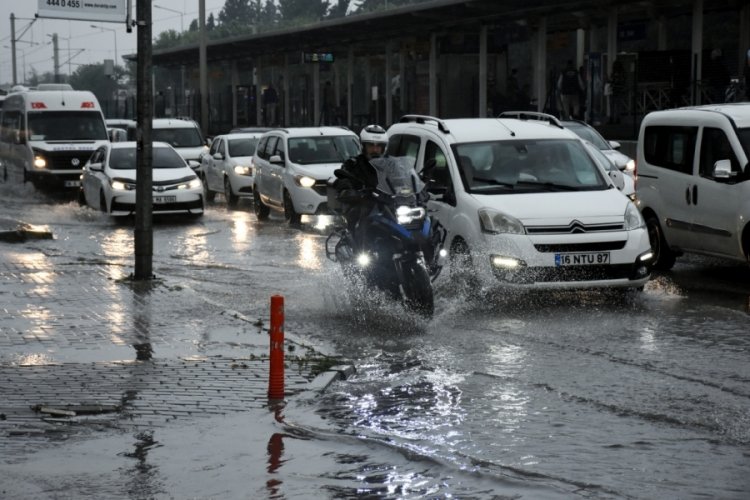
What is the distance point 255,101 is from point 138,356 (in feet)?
172

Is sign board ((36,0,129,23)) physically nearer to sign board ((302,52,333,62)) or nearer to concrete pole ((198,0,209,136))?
concrete pole ((198,0,209,136))

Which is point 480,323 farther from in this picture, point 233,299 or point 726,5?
point 726,5

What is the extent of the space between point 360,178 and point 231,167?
16755 mm

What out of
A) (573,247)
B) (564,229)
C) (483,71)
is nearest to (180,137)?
(483,71)

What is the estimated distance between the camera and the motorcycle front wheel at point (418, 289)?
1140 centimetres

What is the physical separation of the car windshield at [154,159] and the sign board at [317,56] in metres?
24.2

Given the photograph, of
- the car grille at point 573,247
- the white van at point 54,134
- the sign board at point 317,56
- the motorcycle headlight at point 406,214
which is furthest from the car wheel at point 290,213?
the sign board at point 317,56

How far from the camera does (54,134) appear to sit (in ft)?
112

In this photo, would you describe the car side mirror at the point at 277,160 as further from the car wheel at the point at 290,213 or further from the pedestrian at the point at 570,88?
the pedestrian at the point at 570,88

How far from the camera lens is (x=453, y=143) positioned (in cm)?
1402

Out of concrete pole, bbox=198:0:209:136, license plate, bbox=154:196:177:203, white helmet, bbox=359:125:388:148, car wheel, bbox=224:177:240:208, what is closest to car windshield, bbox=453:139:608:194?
white helmet, bbox=359:125:388:148

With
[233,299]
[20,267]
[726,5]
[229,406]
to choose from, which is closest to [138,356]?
[229,406]

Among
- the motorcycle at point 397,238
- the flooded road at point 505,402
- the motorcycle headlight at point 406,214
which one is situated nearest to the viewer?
the flooded road at point 505,402

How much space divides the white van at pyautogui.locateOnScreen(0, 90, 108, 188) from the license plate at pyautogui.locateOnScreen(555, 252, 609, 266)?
74.5ft
